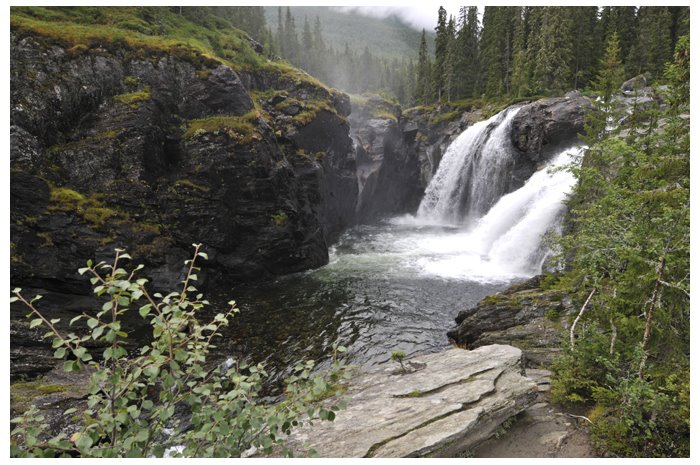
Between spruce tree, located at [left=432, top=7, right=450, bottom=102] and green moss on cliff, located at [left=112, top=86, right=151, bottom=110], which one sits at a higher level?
spruce tree, located at [left=432, top=7, right=450, bottom=102]

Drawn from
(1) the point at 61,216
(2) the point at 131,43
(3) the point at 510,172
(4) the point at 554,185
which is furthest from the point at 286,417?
(3) the point at 510,172

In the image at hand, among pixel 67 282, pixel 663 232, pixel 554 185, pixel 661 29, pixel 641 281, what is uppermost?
pixel 661 29

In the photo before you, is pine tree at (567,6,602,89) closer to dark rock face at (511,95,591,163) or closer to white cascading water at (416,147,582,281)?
dark rock face at (511,95,591,163)

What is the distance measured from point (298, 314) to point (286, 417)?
491 inches

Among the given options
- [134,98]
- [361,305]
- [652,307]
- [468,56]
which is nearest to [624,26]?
[468,56]

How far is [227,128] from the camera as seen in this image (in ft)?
62.7

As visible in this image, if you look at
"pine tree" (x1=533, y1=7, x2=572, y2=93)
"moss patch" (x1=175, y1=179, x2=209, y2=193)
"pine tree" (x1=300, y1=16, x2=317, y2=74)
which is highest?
"pine tree" (x1=300, y1=16, x2=317, y2=74)

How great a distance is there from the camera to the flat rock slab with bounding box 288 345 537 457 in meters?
5.64

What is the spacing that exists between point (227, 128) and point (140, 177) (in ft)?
16.3

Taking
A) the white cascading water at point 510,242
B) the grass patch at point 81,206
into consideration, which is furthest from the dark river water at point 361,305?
the grass patch at point 81,206

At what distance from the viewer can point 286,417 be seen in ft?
10.8

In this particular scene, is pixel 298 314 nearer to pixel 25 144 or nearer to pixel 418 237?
pixel 25 144

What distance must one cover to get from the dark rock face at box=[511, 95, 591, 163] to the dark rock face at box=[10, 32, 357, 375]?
2056 centimetres

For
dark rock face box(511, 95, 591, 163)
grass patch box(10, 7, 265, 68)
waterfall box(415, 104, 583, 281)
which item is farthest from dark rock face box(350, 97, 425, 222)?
grass patch box(10, 7, 265, 68)
